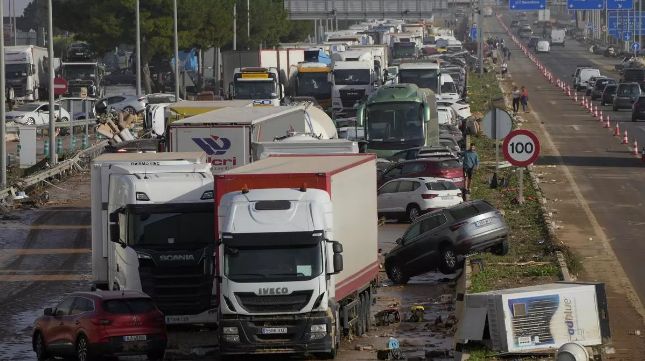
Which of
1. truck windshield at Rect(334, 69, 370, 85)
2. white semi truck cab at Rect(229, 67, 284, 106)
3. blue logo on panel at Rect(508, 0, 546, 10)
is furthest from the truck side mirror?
blue logo on panel at Rect(508, 0, 546, 10)

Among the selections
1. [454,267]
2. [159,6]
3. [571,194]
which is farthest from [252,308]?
[159,6]

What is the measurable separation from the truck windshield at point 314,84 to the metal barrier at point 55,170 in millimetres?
16981

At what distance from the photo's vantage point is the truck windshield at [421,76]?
2938 inches

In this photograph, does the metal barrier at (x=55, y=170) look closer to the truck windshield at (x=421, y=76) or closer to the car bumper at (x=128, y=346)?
the truck windshield at (x=421, y=76)

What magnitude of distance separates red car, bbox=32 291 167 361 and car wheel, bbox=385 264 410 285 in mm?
9817

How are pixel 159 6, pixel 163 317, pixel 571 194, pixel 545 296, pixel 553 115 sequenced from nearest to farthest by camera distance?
pixel 545 296 → pixel 163 317 → pixel 571 194 → pixel 553 115 → pixel 159 6

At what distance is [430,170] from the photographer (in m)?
44.8

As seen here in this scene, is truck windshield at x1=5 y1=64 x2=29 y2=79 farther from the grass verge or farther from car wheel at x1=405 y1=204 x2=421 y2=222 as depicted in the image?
car wheel at x1=405 y1=204 x2=421 y2=222

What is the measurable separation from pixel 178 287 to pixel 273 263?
3.23m

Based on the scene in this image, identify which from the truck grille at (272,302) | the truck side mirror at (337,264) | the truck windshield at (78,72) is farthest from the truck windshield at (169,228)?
the truck windshield at (78,72)

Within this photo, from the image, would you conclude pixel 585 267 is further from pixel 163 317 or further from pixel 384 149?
pixel 384 149

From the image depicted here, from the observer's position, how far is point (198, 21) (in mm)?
102812

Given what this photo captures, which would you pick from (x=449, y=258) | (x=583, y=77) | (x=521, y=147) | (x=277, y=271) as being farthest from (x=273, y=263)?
(x=583, y=77)

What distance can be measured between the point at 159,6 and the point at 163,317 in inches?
3044
